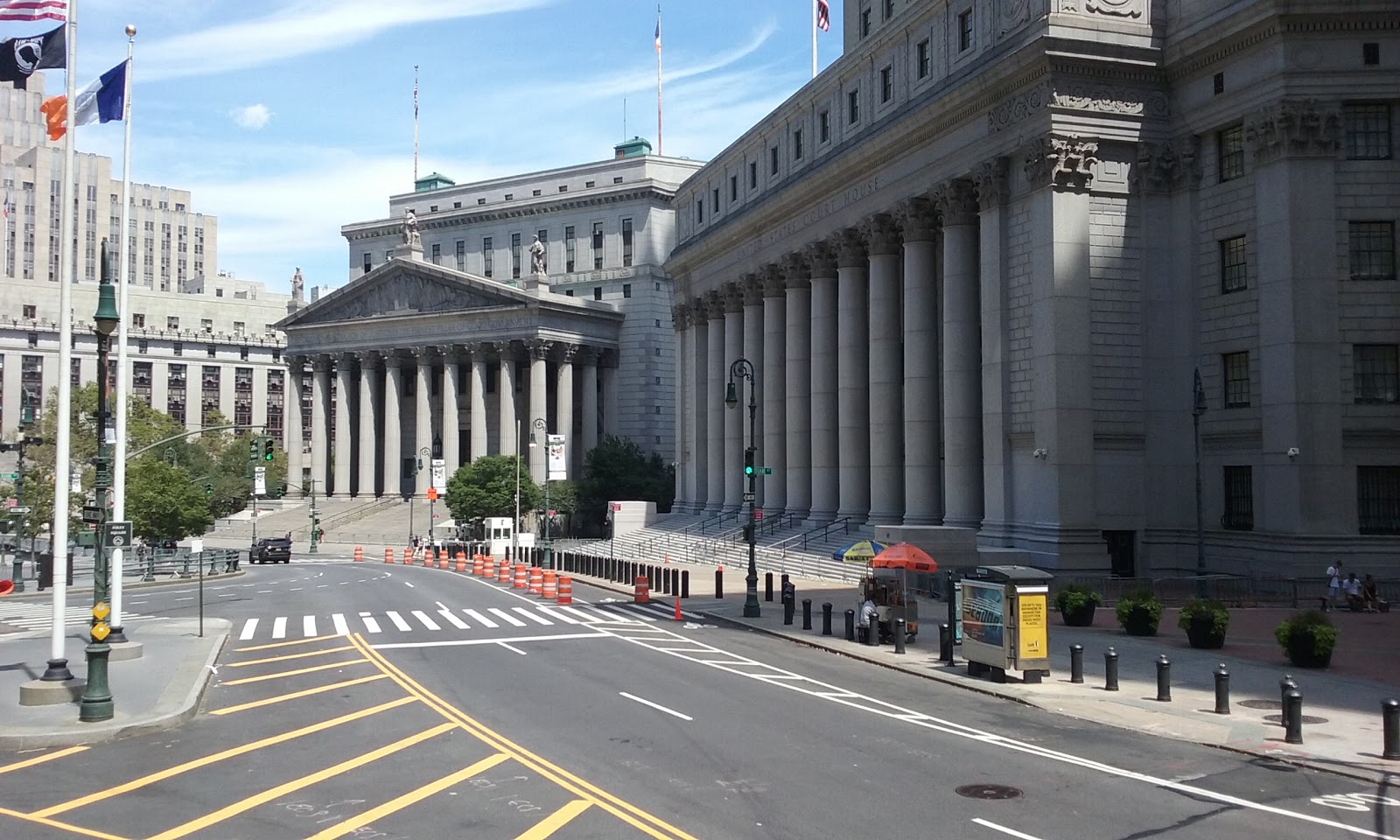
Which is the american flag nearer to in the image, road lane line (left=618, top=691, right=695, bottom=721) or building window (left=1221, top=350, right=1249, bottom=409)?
road lane line (left=618, top=691, right=695, bottom=721)

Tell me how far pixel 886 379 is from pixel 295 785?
43999mm

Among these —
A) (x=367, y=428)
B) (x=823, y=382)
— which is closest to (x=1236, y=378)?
(x=823, y=382)

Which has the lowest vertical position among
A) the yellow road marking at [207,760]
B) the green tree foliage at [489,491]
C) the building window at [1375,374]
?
the yellow road marking at [207,760]

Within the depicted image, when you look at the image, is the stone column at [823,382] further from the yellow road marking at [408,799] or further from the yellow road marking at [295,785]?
the yellow road marking at [408,799]

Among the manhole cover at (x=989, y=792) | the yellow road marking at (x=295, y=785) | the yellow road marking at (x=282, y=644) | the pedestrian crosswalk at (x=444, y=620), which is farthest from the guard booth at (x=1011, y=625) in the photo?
the yellow road marking at (x=282, y=644)

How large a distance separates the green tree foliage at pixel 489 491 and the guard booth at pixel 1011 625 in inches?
2532

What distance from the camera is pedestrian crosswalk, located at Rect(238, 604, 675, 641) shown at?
33.8 meters

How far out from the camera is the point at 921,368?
2048 inches

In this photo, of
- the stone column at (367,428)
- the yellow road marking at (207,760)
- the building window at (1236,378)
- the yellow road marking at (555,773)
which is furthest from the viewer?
the stone column at (367,428)

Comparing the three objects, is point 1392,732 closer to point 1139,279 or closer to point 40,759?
point 40,759

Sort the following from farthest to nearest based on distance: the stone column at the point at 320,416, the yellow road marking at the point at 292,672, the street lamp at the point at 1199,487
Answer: the stone column at the point at 320,416, the street lamp at the point at 1199,487, the yellow road marking at the point at 292,672

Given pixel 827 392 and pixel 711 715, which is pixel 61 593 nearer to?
pixel 711 715

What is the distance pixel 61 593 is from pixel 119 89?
10.1 meters

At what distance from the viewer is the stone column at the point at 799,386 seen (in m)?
65.7
